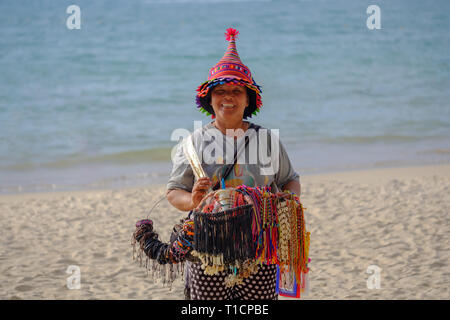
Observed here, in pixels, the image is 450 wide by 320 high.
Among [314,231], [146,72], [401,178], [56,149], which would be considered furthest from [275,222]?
[146,72]

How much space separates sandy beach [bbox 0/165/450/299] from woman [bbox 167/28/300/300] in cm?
227

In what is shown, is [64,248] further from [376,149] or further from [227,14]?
[227,14]

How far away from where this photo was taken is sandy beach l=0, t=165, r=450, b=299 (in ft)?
16.1

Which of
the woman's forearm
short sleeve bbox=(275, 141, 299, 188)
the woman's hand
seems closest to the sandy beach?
short sleeve bbox=(275, 141, 299, 188)

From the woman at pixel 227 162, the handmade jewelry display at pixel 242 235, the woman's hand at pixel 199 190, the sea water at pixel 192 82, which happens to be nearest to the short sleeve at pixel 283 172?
the woman at pixel 227 162

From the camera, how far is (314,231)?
6.39 m

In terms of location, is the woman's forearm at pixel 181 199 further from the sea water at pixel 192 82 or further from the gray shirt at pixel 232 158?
the sea water at pixel 192 82

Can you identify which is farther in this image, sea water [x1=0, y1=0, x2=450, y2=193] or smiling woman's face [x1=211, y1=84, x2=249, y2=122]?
sea water [x1=0, y1=0, x2=450, y2=193]

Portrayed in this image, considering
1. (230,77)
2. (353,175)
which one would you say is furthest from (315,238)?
(230,77)

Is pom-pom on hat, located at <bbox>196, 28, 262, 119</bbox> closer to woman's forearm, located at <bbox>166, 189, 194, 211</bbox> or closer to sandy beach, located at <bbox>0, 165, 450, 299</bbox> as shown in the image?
woman's forearm, located at <bbox>166, 189, 194, 211</bbox>

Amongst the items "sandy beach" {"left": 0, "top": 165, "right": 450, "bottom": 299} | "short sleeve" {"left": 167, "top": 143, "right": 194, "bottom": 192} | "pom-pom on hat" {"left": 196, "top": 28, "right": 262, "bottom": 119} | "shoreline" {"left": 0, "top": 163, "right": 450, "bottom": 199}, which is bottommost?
"sandy beach" {"left": 0, "top": 165, "right": 450, "bottom": 299}

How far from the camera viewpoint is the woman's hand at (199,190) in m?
2.45

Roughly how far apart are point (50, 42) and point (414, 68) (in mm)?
13827

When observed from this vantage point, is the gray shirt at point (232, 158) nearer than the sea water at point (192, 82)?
Yes
